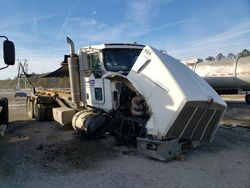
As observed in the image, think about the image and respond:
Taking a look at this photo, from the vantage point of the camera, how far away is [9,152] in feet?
24.5

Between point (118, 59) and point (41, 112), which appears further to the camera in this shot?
point (41, 112)

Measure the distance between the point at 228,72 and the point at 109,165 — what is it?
14361 millimetres

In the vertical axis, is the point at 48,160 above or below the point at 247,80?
below

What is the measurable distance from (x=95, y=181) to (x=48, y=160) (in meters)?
1.74

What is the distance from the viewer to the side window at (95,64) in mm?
8727

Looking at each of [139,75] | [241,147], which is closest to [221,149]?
[241,147]

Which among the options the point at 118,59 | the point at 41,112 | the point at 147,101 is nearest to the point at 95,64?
the point at 118,59

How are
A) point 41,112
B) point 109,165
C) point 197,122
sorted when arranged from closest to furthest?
point 109,165, point 197,122, point 41,112

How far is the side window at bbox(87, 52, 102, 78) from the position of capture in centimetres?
873

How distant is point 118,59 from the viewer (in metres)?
8.73

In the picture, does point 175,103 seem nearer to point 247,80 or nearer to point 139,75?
point 139,75

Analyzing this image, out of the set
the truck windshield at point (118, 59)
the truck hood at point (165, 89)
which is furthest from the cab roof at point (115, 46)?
the truck hood at point (165, 89)

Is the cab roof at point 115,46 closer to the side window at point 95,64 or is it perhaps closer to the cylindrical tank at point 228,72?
the side window at point 95,64

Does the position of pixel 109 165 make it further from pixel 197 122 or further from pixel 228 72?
pixel 228 72
